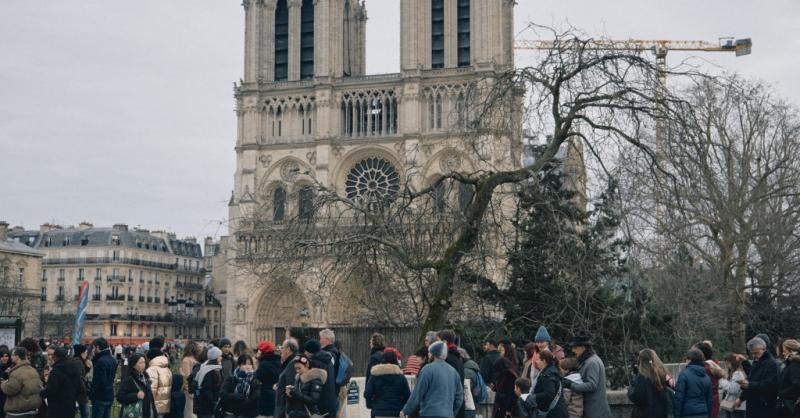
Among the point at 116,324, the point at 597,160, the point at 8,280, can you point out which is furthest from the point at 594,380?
the point at 116,324

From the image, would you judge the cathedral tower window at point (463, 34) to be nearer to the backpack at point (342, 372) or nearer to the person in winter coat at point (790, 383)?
the backpack at point (342, 372)

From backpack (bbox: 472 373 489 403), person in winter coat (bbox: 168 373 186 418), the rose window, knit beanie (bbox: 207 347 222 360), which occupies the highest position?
the rose window

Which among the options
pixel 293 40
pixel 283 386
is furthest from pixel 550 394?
pixel 293 40

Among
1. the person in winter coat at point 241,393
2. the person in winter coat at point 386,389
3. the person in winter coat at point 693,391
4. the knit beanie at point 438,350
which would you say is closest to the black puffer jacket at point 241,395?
the person in winter coat at point 241,393

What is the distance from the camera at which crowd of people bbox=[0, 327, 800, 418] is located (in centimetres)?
987

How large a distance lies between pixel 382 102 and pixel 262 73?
6953mm

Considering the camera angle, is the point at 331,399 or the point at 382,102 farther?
the point at 382,102

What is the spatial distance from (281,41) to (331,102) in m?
5.49

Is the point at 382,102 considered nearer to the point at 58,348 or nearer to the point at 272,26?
the point at 272,26

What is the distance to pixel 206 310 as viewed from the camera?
83.1 meters

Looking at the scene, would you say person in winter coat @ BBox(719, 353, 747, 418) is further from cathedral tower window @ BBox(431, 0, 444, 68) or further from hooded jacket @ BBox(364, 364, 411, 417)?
cathedral tower window @ BBox(431, 0, 444, 68)

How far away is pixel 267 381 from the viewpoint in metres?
11.3

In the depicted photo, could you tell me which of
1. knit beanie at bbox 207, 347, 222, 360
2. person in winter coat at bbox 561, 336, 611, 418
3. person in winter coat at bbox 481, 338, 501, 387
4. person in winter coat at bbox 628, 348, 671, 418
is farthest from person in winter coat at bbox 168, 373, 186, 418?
person in winter coat at bbox 628, 348, 671, 418

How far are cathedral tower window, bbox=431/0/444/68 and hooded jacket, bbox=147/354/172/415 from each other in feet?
131
